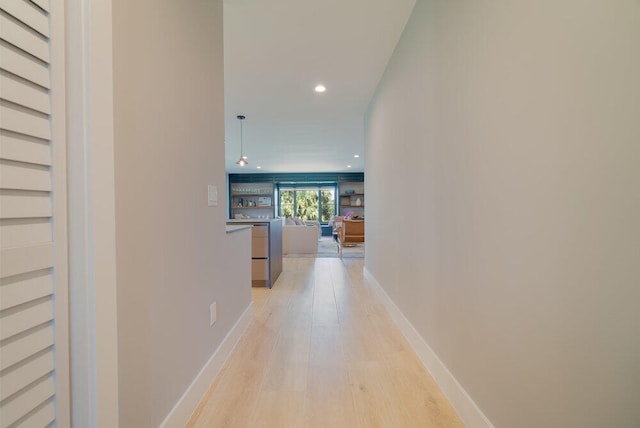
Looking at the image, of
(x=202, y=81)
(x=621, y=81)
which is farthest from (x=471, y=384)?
(x=202, y=81)

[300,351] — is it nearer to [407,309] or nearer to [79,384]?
[407,309]

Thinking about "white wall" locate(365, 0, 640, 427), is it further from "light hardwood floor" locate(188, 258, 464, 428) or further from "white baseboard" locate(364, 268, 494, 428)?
"light hardwood floor" locate(188, 258, 464, 428)

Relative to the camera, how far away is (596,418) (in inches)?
29.2

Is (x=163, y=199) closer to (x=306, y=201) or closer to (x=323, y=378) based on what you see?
(x=323, y=378)

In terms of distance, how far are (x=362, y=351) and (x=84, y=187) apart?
1.86 meters

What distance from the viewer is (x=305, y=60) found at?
2824 millimetres

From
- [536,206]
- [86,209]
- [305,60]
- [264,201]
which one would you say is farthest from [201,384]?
[264,201]

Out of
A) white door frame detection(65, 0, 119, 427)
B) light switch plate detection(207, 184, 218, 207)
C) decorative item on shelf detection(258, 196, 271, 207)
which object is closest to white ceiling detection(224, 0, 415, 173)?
light switch plate detection(207, 184, 218, 207)

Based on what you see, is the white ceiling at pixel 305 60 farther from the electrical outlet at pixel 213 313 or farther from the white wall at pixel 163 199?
the electrical outlet at pixel 213 313

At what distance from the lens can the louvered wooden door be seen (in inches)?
24.7

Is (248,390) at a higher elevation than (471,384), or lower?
lower

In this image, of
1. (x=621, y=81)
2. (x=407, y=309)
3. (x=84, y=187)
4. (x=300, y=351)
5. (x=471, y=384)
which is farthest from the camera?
(x=407, y=309)

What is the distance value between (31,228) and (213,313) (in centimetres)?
116

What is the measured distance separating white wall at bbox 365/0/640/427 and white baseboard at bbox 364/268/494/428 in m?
0.05
